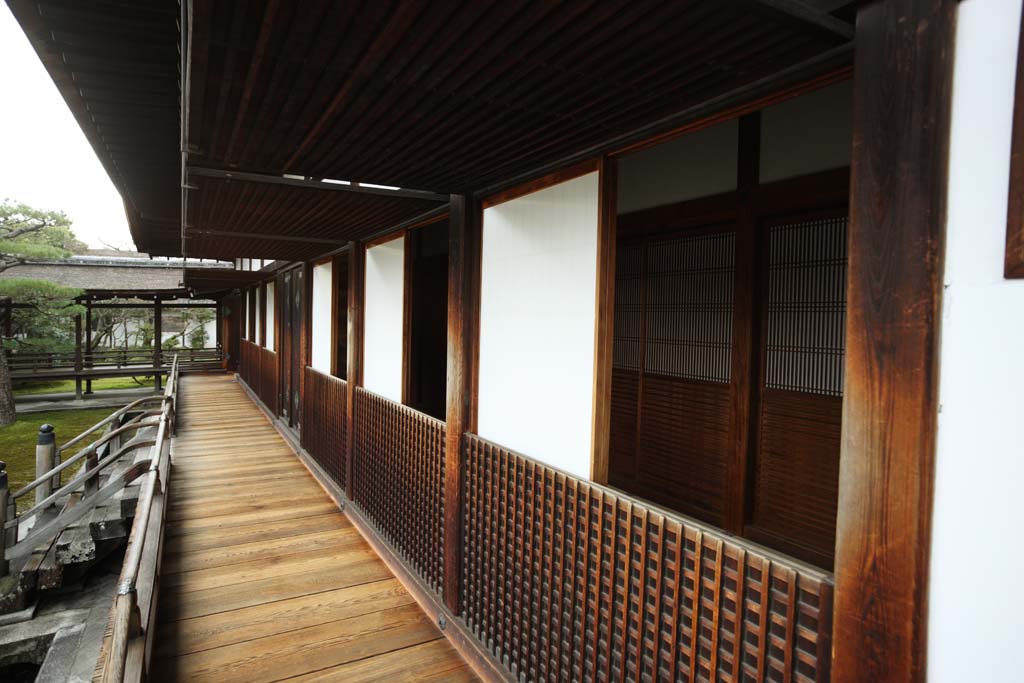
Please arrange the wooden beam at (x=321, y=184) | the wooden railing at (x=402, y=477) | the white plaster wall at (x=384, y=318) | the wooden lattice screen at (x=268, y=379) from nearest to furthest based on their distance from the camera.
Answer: the wooden beam at (x=321, y=184) → the wooden railing at (x=402, y=477) → the white plaster wall at (x=384, y=318) → the wooden lattice screen at (x=268, y=379)

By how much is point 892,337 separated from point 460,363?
2405 mm

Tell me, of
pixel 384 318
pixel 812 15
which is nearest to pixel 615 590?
pixel 812 15

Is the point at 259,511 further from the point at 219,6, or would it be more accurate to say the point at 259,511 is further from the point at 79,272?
the point at 79,272

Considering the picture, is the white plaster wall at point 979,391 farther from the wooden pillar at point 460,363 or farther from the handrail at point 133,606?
the wooden pillar at point 460,363

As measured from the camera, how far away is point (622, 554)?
6.95 ft

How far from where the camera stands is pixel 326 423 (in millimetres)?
6520

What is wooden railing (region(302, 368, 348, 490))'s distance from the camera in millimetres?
5965

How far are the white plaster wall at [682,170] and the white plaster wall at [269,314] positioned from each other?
27.6 ft

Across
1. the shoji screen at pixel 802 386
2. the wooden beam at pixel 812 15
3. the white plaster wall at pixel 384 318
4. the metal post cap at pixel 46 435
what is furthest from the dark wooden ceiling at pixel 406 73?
the metal post cap at pixel 46 435

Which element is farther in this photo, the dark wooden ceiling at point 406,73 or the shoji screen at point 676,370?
the shoji screen at point 676,370

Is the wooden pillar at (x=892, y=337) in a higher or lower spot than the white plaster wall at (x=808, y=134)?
lower

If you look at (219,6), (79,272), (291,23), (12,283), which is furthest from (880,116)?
(79,272)

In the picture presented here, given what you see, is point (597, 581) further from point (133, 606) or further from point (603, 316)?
point (133, 606)

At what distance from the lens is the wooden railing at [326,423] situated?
5965 mm
